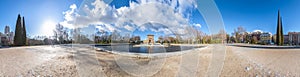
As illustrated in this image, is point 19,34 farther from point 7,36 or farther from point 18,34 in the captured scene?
point 7,36

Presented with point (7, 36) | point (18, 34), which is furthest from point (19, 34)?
point (7, 36)

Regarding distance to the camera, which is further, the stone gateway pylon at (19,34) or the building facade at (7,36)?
the building facade at (7,36)

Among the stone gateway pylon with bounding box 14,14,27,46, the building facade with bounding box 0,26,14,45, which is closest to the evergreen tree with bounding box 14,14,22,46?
the stone gateway pylon with bounding box 14,14,27,46

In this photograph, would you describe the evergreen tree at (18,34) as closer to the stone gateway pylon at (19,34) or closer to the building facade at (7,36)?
the stone gateway pylon at (19,34)

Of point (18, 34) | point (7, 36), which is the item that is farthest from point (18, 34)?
point (7, 36)

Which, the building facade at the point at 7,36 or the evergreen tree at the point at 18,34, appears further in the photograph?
the building facade at the point at 7,36

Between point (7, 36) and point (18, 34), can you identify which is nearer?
point (18, 34)

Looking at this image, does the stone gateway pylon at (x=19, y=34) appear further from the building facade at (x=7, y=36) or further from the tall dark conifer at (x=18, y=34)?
the building facade at (x=7, y=36)

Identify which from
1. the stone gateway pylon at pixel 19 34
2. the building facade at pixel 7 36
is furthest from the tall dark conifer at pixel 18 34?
the building facade at pixel 7 36

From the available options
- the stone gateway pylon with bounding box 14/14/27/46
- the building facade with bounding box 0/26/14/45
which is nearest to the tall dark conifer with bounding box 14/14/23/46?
the stone gateway pylon with bounding box 14/14/27/46

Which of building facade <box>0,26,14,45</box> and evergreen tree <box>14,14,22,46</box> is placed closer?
evergreen tree <box>14,14,22,46</box>

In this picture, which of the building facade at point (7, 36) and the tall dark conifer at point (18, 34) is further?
the building facade at point (7, 36)

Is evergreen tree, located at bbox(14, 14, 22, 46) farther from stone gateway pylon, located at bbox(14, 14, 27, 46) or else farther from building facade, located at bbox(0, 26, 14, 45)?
building facade, located at bbox(0, 26, 14, 45)

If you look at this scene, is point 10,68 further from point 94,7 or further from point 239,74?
point 239,74
